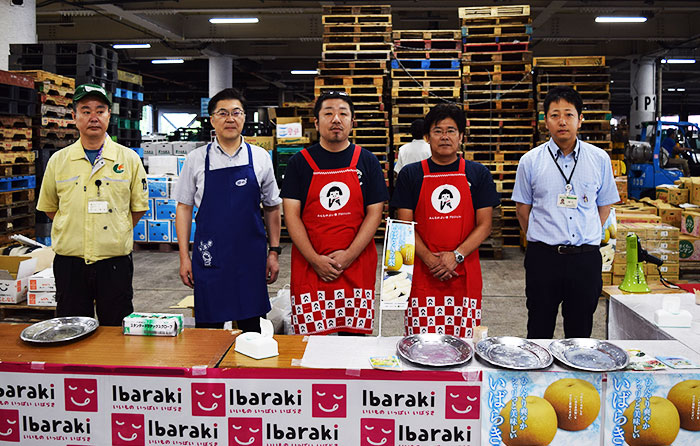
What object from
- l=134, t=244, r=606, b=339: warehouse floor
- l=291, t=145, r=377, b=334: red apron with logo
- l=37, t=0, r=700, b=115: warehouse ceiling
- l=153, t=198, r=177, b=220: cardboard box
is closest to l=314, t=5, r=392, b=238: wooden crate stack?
l=134, t=244, r=606, b=339: warehouse floor

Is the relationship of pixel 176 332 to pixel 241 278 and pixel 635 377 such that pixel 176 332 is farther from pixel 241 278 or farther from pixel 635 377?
pixel 635 377

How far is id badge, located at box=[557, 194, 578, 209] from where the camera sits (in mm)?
3590

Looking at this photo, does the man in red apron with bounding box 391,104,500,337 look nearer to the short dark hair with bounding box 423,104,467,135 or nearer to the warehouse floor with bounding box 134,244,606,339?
the short dark hair with bounding box 423,104,467,135

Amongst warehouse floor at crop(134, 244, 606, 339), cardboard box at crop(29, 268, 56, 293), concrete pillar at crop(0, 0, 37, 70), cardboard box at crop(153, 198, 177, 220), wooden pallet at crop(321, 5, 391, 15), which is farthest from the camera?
concrete pillar at crop(0, 0, 37, 70)

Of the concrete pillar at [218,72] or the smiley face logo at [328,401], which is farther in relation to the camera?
the concrete pillar at [218,72]

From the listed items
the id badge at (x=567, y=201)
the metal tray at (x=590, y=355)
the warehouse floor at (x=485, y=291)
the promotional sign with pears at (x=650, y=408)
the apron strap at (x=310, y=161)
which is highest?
the apron strap at (x=310, y=161)

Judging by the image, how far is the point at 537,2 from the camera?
14.5m

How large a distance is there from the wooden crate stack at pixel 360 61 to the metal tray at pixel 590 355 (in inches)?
300

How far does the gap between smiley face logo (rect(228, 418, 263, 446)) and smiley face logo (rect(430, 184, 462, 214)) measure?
1702mm

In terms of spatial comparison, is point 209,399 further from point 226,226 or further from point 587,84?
point 587,84

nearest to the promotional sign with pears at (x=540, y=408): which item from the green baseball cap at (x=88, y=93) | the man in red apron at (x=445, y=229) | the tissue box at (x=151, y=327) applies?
the man in red apron at (x=445, y=229)

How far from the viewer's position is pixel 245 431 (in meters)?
2.41

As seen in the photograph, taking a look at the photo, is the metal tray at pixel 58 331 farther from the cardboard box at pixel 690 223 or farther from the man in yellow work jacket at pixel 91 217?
the cardboard box at pixel 690 223

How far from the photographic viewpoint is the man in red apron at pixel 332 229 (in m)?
3.46
